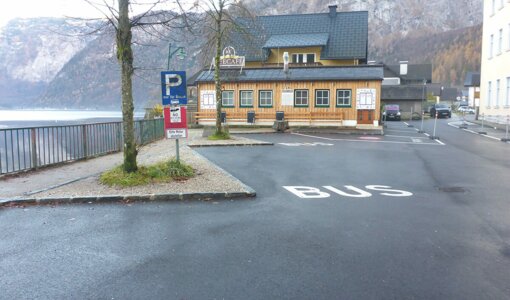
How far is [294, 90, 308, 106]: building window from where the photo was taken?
2997 centimetres

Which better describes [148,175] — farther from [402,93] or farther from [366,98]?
[402,93]

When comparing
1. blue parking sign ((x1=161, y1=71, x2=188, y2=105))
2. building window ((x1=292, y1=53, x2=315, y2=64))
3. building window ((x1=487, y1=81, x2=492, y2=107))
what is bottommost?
blue parking sign ((x1=161, y1=71, x2=188, y2=105))

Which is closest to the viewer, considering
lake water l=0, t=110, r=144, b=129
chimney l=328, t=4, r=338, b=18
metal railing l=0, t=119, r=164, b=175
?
metal railing l=0, t=119, r=164, b=175

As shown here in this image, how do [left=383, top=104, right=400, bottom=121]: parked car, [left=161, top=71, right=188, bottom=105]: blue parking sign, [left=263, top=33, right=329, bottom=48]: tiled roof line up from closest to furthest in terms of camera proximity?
[left=161, top=71, right=188, bottom=105]: blue parking sign < [left=263, top=33, right=329, bottom=48]: tiled roof < [left=383, top=104, right=400, bottom=121]: parked car

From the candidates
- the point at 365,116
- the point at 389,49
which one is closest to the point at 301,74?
the point at 365,116

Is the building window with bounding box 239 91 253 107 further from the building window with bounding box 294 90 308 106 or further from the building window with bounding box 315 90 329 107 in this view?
the building window with bounding box 315 90 329 107

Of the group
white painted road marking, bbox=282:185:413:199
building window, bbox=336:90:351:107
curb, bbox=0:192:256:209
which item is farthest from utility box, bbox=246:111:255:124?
curb, bbox=0:192:256:209

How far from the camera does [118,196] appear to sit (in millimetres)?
8070

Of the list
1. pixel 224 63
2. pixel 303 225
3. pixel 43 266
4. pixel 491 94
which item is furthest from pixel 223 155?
pixel 491 94

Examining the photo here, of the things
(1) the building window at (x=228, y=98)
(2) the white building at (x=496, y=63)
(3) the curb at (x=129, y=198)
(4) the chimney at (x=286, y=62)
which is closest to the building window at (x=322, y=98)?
(4) the chimney at (x=286, y=62)

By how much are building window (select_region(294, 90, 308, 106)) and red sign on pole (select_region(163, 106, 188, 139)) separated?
20261 mm

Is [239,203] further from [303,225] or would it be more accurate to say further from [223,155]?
[223,155]

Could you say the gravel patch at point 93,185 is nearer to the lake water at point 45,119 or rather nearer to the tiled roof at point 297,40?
the lake water at point 45,119

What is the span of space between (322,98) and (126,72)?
70.8 feet
